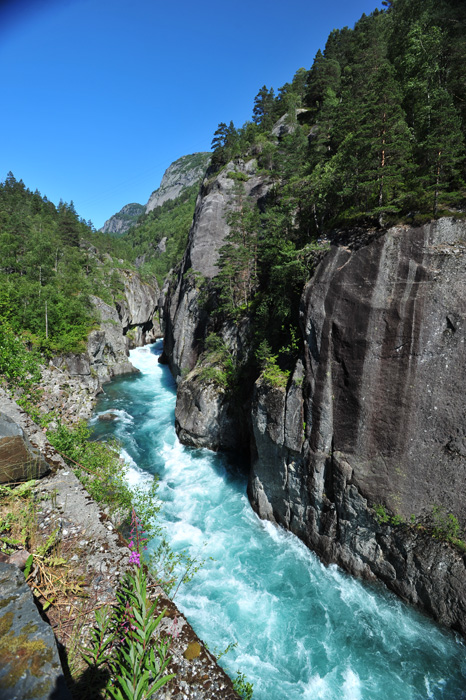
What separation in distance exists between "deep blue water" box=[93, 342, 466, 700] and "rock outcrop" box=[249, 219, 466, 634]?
849 millimetres

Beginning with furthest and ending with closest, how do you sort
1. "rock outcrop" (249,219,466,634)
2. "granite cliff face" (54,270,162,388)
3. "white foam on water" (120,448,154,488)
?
"granite cliff face" (54,270,162,388) → "white foam on water" (120,448,154,488) → "rock outcrop" (249,219,466,634)

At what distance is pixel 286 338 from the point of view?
1536cm

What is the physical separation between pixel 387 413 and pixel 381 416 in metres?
0.24

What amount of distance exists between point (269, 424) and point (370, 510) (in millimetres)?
5175

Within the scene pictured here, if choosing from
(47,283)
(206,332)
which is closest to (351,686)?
(206,332)

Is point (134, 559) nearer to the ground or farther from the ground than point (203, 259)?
nearer to the ground

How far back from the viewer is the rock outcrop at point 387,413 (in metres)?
9.77

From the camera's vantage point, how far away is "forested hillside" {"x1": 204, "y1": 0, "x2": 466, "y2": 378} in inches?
440

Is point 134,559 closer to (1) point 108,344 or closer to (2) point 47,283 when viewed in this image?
(1) point 108,344

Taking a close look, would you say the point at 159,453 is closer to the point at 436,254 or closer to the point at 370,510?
the point at 370,510

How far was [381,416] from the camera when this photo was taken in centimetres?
1084

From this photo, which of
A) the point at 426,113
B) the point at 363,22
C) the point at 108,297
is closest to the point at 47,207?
the point at 108,297

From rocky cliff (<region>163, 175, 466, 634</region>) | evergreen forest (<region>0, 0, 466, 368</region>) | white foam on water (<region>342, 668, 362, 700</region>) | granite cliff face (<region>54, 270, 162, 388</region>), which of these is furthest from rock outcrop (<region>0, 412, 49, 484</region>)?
granite cliff face (<region>54, 270, 162, 388</region>)

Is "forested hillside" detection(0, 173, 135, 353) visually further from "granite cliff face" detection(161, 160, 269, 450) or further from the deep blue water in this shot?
the deep blue water
